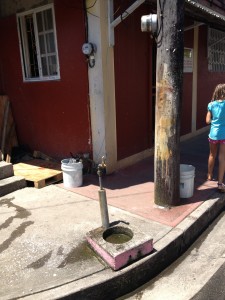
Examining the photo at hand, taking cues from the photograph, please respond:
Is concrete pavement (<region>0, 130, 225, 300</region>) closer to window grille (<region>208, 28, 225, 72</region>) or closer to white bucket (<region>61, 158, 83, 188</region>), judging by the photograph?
white bucket (<region>61, 158, 83, 188</region>)

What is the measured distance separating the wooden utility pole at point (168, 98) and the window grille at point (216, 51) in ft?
19.4

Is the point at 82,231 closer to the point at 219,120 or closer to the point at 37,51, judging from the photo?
the point at 219,120

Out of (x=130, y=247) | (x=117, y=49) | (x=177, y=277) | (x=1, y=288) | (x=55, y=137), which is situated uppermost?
(x=117, y=49)

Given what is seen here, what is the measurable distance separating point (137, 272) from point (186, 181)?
6.12ft

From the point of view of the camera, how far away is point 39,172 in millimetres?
5754

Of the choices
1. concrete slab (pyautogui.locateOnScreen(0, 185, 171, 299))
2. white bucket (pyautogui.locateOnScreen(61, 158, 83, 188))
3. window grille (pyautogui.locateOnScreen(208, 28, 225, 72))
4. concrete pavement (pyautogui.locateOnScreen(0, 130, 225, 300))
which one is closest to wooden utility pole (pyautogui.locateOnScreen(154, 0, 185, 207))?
concrete pavement (pyautogui.locateOnScreen(0, 130, 225, 300))

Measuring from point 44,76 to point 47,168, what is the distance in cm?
201

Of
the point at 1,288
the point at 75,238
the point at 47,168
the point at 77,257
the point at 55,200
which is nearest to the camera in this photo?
the point at 1,288

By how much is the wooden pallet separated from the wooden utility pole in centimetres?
214

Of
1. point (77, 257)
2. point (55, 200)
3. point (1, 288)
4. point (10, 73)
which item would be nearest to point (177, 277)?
point (77, 257)

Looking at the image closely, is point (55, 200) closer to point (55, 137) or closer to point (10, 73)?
point (55, 137)

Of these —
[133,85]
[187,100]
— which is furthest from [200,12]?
[187,100]

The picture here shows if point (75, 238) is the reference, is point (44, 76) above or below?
above

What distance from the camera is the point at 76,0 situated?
5277 millimetres
